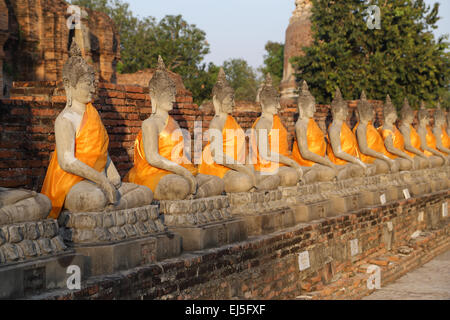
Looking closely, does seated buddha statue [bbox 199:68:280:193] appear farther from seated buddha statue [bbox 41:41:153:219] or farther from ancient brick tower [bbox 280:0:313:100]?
ancient brick tower [bbox 280:0:313:100]

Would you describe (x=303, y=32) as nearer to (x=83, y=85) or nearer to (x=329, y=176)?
(x=329, y=176)

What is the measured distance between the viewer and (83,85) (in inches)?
180

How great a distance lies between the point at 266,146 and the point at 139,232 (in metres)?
2.84

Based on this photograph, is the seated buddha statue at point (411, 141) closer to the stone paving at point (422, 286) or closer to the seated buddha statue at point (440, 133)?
the seated buddha statue at point (440, 133)

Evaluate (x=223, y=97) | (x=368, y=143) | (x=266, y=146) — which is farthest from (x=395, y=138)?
(x=223, y=97)

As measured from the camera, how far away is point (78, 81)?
458 centimetres

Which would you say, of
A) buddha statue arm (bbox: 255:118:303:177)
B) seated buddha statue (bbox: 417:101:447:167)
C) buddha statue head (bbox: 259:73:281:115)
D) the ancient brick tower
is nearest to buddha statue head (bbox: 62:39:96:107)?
buddha statue arm (bbox: 255:118:303:177)

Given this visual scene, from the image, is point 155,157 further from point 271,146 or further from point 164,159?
point 271,146

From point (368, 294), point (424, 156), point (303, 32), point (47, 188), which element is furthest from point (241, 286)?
point (303, 32)

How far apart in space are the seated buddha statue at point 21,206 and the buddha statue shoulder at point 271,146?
11.0 ft

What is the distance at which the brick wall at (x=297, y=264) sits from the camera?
170 inches

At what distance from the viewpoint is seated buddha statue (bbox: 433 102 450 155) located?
13430 millimetres

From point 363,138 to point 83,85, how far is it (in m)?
6.34

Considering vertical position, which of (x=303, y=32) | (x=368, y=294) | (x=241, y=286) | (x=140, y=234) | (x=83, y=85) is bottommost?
(x=368, y=294)
